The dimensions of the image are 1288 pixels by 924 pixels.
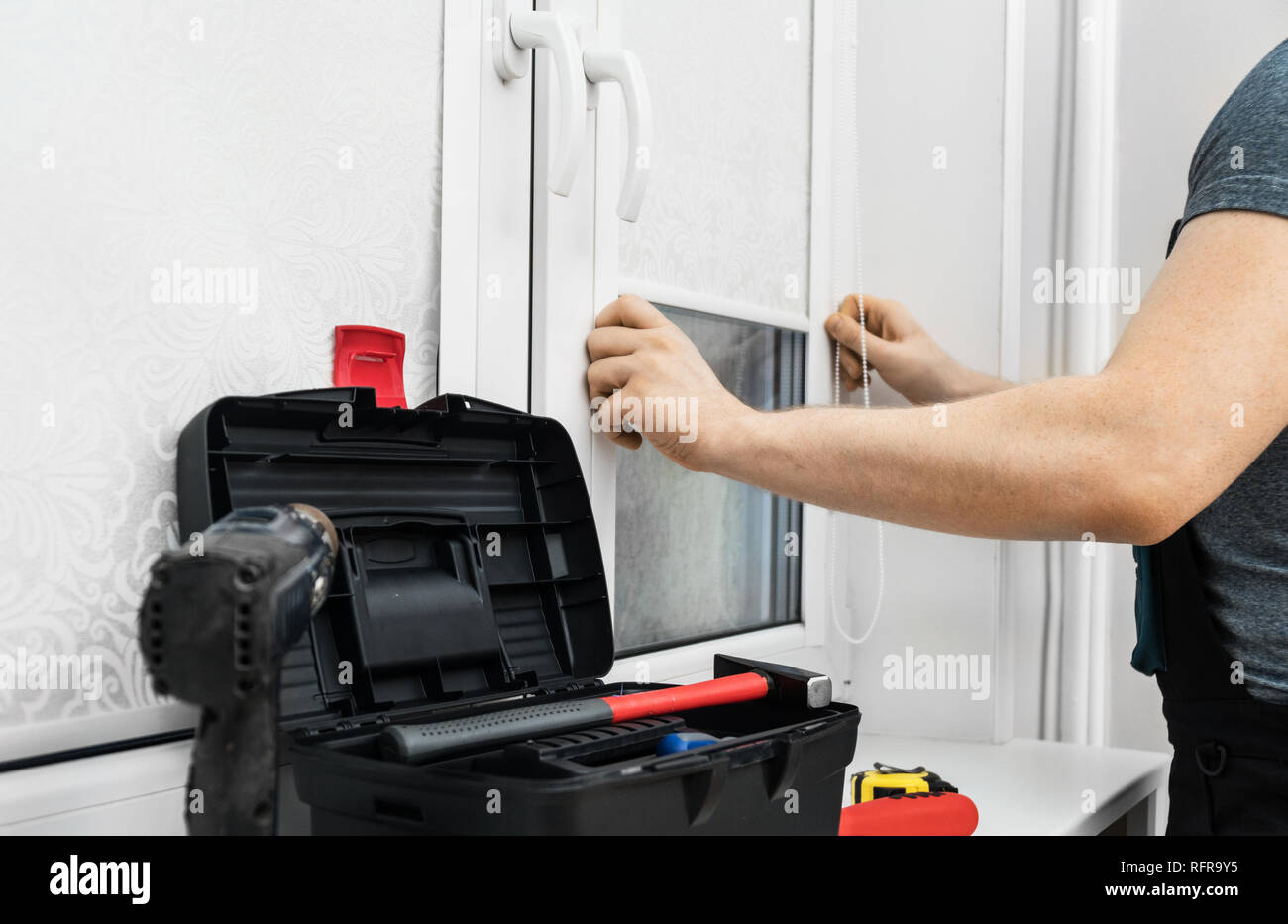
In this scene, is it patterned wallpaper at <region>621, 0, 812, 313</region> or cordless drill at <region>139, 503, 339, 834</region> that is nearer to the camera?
cordless drill at <region>139, 503, 339, 834</region>

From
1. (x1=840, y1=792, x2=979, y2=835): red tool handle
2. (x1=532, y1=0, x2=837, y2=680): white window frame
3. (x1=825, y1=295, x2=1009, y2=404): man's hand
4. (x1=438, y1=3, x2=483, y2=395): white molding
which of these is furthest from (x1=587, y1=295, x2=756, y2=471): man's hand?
(x1=825, y1=295, x2=1009, y2=404): man's hand

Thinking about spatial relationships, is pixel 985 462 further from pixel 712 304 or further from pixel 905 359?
pixel 905 359

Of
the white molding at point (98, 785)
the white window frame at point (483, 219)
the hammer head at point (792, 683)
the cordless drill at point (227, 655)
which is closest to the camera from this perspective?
the cordless drill at point (227, 655)

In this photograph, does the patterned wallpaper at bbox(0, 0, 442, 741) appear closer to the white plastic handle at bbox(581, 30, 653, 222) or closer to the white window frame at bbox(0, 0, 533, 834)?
the white window frame at bbox(0, 0, 533, 834)

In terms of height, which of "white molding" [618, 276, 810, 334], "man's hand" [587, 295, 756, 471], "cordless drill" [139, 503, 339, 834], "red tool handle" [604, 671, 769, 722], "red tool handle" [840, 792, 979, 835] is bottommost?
"red tool handle" [840, 792, 979, 835]

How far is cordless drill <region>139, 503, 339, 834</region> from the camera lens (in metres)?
0.33

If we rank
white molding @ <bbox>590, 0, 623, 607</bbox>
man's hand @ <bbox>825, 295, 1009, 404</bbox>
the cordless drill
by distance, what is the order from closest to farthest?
the cordless drill → white molding @ <bbox>590, 0, 623, 607</bbox> → man's hand @ <bbox>825, 295, 1009, 404</bbox>

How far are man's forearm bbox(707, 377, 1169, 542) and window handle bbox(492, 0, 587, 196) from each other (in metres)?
Answer: 0.22

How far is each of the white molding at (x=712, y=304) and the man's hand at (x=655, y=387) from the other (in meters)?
0.05

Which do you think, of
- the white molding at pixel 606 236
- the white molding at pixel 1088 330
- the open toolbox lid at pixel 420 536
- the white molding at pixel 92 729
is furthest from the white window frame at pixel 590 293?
the white molding at pixel 1088 330

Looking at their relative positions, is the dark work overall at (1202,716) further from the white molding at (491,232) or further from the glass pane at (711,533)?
the white molding at (491,232)

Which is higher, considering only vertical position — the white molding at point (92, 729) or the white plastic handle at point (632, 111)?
the white plastic handle at point (632, 111)

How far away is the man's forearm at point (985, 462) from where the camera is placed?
583mm
